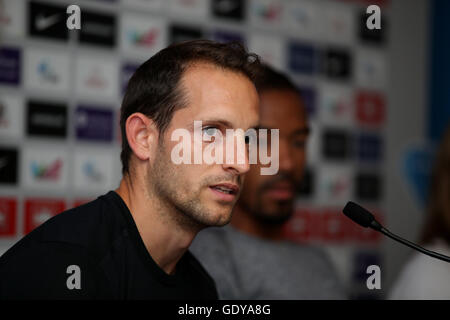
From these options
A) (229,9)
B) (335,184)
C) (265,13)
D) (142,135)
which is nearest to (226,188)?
(142,135)

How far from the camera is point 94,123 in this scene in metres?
0.76

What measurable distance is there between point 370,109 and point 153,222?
97 centimetres

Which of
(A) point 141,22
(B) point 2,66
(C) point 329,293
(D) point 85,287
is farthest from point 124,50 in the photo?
(C) point 329,293

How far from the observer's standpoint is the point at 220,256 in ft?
2.80

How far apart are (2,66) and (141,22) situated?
0.77ft

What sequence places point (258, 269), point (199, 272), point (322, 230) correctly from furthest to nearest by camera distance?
point (322, 230) → point (258, 269) → point (199, 272)

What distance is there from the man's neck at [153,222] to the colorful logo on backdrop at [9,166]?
0.30 m

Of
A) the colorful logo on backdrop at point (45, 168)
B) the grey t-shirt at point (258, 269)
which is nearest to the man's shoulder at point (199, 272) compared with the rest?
the grey t-shirt at point (258, 269)

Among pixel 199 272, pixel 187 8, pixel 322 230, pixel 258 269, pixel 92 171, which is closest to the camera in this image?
pixel 199 272

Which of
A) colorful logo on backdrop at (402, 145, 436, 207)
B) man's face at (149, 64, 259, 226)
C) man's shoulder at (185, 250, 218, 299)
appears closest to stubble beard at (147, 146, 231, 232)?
man's face at (149, 64, 259, 226)

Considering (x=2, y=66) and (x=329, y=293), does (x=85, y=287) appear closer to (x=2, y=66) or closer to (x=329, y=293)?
(x=2, y=66)

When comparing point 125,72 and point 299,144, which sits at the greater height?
point 125,72

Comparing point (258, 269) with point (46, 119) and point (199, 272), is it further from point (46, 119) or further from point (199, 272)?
point (46, 119)

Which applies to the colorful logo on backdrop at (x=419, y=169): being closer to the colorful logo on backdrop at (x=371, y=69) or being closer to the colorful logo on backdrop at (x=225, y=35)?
the colorful logo on backdrop at (x=371, y=69)
